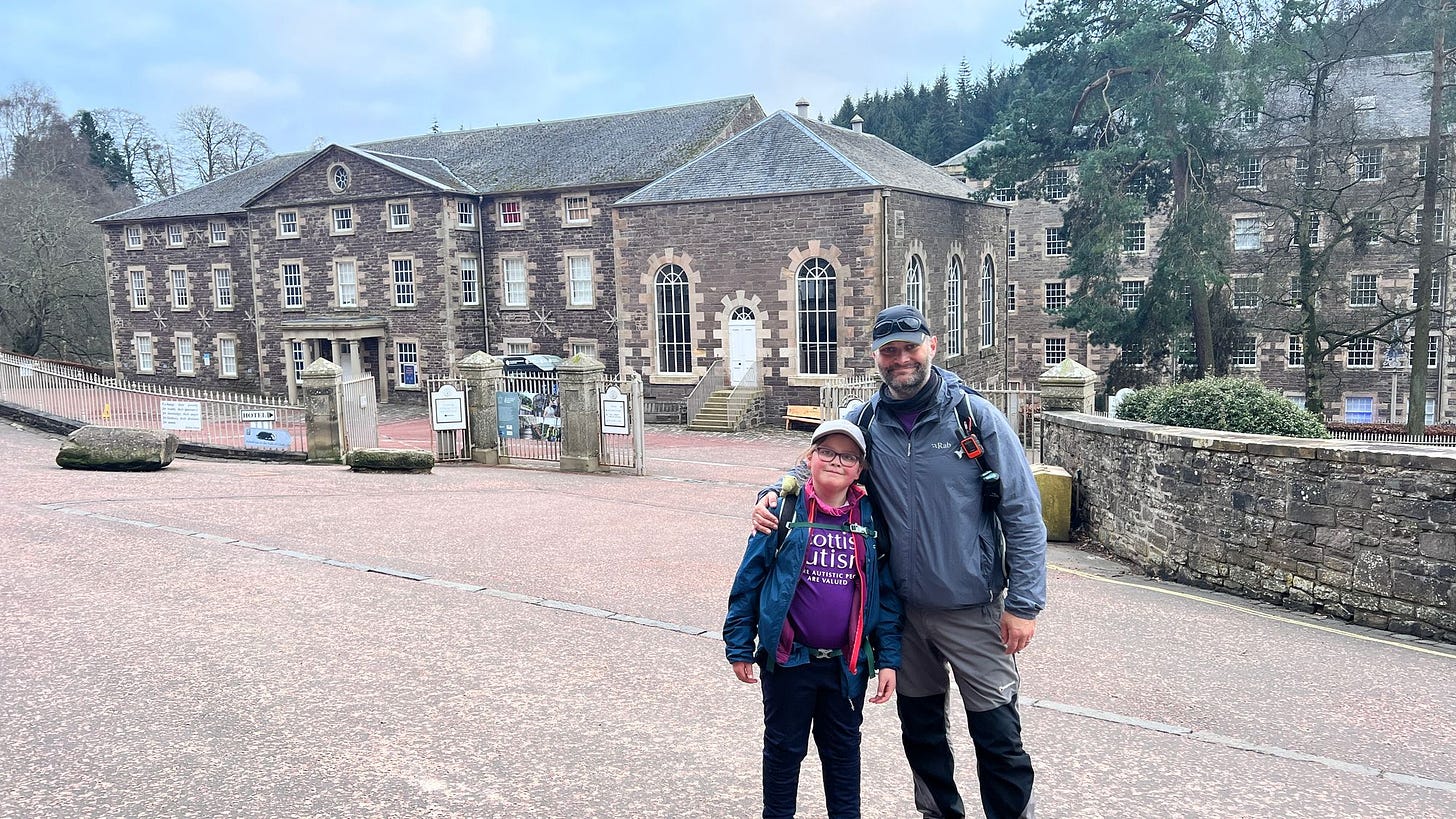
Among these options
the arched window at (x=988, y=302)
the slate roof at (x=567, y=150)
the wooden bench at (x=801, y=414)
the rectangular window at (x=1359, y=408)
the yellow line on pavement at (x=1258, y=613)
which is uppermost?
the slate roof at (x=567, y=150)

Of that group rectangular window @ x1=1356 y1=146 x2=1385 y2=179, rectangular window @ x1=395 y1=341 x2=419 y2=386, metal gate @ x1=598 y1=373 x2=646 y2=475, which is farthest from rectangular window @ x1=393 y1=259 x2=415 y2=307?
rectangular window @ x1=1356 y1=146 x2=1385 y2=179

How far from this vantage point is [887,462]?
3.85 meters

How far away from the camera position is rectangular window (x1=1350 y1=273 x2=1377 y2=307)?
1538 inches

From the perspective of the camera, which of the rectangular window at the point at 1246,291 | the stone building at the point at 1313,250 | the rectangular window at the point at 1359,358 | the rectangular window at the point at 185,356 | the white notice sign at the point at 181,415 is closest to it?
the white notice sign at the point at 181,415

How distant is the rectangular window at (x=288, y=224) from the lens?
36312 mm

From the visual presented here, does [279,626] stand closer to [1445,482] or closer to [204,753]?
[204,753]

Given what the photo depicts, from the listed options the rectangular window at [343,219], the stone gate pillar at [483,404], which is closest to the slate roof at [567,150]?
the rectangular window at [343,219]

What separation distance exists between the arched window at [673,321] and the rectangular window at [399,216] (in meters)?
10.8

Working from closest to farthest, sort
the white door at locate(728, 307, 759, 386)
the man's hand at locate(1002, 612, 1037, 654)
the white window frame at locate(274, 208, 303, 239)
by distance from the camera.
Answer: the man's hand at locate(1002, 612, 1037, 654) → the white door at locate(728, 307, 759, 386) → the white window frame at locate(274, 208, 303, 239)

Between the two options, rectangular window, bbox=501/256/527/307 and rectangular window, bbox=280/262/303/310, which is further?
rectangular window, bbox=280/262/303/310

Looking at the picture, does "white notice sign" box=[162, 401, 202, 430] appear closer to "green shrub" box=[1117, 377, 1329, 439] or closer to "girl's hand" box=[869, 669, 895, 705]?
"green shrub" box=[1117, 377, 1329, 439]

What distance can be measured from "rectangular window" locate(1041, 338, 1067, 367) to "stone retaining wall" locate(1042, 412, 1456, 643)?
3810 cm

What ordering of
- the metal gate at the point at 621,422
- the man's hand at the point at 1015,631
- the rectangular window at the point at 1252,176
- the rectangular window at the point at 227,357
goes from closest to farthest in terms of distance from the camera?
the man's hand at the point at 1015,631 < the metal gate at the point at 621,422 < the rectangular window at the point at 1252,176 < the rectangular window at the point at 227,357

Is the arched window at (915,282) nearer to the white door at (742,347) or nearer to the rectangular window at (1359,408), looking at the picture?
the white door at (742,347)
